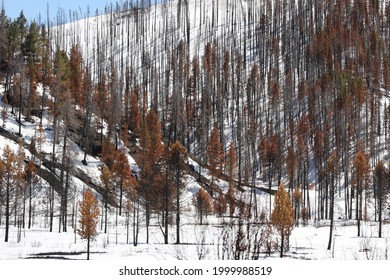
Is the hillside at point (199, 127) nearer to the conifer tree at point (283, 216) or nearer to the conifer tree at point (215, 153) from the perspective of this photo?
the conifer tree at point (215, 153)

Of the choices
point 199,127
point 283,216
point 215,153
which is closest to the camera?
point 283,216

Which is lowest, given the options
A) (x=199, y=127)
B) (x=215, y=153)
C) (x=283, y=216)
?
(x=283, y=216)

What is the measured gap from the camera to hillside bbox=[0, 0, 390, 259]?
4462cm

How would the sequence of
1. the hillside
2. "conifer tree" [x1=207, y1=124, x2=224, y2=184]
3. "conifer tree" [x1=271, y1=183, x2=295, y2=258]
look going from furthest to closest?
"conifer tree" [x1=207, y1=124, x2=224, y2=184], the hillside, "conifer tree" [x1=271, y1=183, x2=295, y2=258]

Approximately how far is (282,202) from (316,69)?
3164 inches

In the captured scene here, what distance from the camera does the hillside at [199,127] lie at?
146 feet

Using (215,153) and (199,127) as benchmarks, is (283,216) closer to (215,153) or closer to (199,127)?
(215,153)

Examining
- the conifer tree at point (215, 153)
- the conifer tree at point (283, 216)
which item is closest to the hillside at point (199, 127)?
the conifer tree at point (215, 153)

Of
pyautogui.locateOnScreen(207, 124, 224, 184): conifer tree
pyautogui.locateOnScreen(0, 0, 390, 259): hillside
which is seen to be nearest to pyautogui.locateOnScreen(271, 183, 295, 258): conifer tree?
pyautogui.locateOnScreen(0, 0, 390, 259): hillside

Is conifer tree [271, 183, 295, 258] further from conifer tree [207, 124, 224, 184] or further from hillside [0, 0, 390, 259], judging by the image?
conifer tree [207, 124, 224, 184]

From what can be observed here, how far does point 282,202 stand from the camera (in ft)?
112

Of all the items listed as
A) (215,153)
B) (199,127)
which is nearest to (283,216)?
(215,153)

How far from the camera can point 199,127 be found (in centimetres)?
9181

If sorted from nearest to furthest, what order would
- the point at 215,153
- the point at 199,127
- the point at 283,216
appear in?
the point at 283,216
the point at 215,153
the point at 199,127
